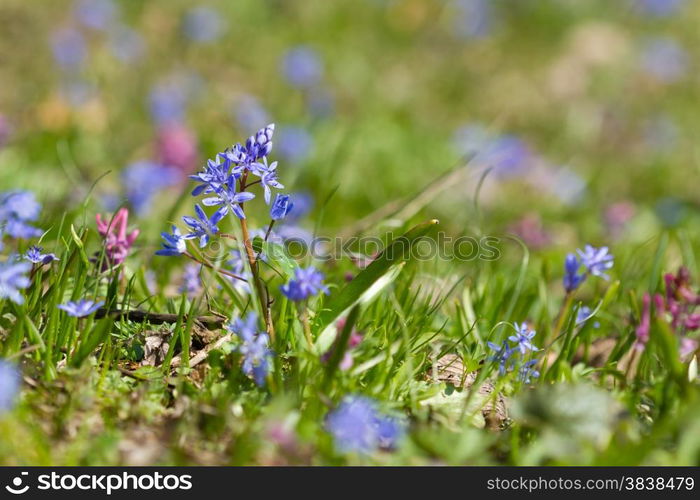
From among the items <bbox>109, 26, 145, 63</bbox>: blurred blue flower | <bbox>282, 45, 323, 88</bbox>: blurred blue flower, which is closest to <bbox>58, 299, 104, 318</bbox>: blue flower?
<bbox>282, 45, 323, 88</bbox>: blurred blue flower

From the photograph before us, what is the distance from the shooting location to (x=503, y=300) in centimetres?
275

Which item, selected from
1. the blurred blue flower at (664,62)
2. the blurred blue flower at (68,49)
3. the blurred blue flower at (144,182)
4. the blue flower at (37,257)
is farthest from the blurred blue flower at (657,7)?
the blue flower at (37,257)

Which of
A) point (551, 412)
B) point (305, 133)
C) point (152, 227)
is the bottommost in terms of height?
point (551, 412)

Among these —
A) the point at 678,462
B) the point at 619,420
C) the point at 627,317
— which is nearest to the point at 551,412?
the point at 619,420

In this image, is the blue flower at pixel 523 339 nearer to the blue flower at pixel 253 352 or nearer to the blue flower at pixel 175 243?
the blue flower at pixel 253 352

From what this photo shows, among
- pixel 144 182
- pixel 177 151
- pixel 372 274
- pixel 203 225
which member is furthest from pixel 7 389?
pixel 177 151

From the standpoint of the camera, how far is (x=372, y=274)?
2232 millimetres

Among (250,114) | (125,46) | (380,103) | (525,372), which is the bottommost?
(525,372)

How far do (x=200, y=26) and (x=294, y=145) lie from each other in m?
2.31

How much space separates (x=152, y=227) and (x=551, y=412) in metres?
2.50

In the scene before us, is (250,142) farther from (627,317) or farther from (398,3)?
(398,3)

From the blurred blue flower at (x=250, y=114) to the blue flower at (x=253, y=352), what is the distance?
3.62 m

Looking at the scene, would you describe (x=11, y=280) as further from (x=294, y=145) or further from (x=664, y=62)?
(x=664, y=62)

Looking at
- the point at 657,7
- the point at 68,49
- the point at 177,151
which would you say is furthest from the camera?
the point at 657,7
